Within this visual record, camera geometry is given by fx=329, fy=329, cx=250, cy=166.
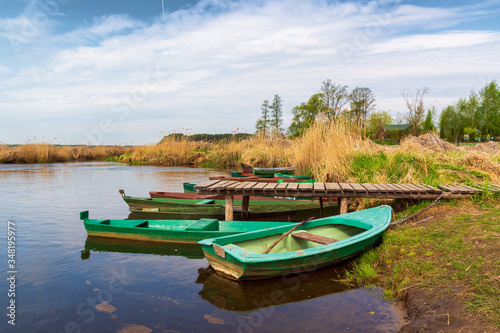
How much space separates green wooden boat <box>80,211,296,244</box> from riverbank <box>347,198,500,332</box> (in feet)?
6.09

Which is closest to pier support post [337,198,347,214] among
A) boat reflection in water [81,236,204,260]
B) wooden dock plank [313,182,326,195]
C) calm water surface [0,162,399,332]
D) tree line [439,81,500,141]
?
wooden dock plank [313,182,326,195]

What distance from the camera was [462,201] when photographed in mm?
6730

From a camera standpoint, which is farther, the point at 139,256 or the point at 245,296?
the point at 139,256

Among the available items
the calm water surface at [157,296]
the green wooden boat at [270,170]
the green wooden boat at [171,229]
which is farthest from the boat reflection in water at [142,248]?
the green wooden boat at [270,170]

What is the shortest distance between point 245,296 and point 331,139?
7388mm

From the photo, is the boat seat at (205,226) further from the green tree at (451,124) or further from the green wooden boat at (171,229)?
the green tree at (451,124)

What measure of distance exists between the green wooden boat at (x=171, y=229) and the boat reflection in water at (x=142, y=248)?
162 millimetres

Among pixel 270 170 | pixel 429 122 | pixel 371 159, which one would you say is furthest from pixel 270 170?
pixel 429 122

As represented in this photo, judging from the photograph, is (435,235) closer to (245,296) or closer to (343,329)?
(343,329)

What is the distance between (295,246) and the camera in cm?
549

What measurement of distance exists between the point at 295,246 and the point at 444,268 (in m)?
2.16

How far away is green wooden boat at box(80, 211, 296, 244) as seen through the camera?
620 cm

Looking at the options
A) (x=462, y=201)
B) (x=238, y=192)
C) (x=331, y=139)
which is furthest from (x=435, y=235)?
(x=331, y=139)

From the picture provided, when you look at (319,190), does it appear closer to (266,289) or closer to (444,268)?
(266,289)
